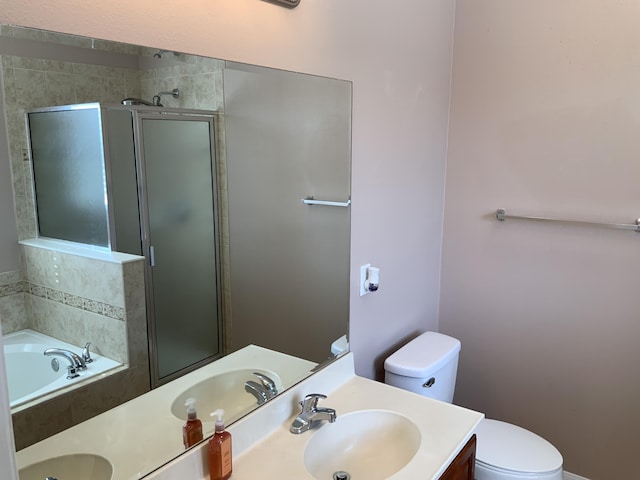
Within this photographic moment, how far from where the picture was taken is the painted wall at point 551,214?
2.12 m

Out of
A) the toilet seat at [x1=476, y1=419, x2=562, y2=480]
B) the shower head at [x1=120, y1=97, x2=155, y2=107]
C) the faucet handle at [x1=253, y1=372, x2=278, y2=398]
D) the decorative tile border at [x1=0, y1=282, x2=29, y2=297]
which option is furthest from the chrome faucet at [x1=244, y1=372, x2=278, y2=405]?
the toilet seat at [x1=476, y1=419, x2=562, y2=480]

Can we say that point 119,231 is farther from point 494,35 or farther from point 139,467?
point 494,35

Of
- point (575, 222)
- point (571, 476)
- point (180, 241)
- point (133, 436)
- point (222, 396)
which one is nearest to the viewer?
point (133, 436)

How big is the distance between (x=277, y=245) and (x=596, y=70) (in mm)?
1533

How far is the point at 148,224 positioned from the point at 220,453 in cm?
57

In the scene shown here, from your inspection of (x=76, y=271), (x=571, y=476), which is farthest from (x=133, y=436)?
(x=571, y=476)

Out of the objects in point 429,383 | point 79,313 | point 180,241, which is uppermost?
point 180,241

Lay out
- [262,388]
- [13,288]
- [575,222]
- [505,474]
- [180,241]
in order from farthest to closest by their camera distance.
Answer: [575,222], [505,474], [262,388], [180,241], [13,288]

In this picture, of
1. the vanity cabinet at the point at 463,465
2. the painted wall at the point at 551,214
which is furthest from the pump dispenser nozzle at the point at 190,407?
the painted wall at the point at 551,214

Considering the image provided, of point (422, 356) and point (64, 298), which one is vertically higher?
point (64, 298)

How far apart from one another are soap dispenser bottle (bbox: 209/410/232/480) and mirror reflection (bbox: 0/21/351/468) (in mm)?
170

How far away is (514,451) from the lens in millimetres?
1994

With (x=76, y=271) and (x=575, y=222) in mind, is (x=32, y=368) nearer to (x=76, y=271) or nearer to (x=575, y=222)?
(x=76, y=271)

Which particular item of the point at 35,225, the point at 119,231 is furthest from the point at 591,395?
the point at 35,225
